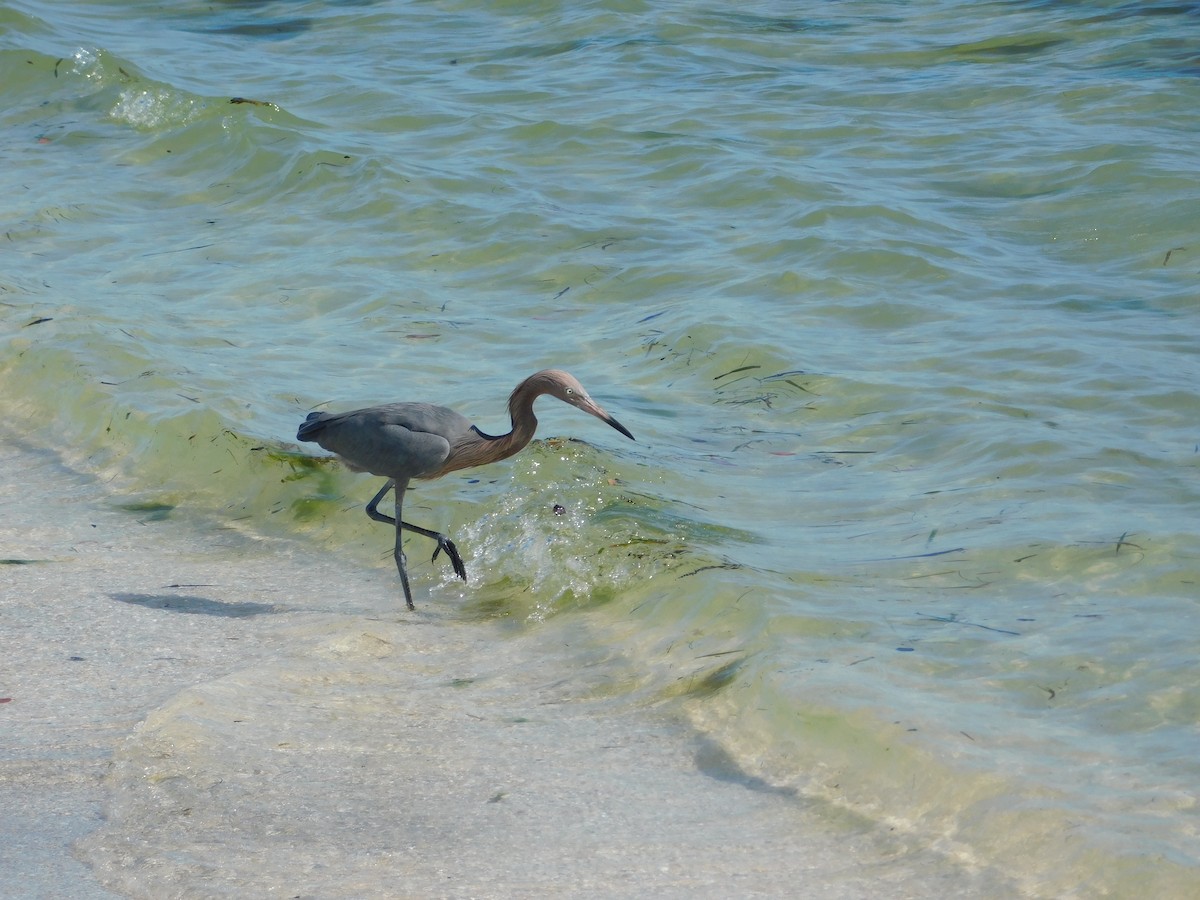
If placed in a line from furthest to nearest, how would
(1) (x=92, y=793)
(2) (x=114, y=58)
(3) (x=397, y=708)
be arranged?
(2) (x=114, y=58) → (3) (x=397, y=708) → (1) (x=92, y=793)

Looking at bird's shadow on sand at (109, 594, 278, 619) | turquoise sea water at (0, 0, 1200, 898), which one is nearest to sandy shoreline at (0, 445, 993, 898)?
bird's shadow on sand at (109, 594, 278, 619)

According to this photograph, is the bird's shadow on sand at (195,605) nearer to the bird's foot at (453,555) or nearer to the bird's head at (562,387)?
the bird's foot at (453,555)

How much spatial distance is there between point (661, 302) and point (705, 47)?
6674mm

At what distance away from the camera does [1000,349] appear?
332 inches

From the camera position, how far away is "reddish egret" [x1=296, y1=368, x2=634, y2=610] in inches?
253

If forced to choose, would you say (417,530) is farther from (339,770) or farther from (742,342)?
(742,342)

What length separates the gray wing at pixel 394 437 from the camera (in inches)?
253

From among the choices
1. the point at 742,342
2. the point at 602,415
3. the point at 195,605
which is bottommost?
the point at 195,605

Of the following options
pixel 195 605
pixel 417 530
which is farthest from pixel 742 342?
pixel 195 605

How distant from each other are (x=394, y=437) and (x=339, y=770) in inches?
82.0

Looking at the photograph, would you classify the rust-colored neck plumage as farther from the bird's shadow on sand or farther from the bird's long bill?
the bird's shadow on sand

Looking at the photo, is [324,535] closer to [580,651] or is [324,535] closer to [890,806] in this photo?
[580,651]

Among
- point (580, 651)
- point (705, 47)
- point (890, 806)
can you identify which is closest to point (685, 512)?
point (580, 651)

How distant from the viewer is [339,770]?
4.63 metres
